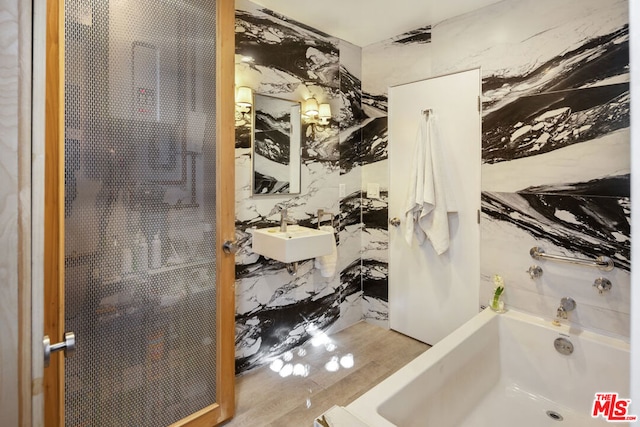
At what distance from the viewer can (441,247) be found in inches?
98.1

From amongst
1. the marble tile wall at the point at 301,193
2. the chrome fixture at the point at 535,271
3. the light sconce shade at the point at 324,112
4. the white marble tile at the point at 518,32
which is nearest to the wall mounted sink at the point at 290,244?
the marble tile wall at the point at 301,193

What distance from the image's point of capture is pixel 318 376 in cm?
233

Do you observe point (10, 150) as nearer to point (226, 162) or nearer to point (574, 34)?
point (226, 162)

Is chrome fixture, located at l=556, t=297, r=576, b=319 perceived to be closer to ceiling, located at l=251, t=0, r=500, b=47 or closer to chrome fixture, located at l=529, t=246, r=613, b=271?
chrome fixture, located at l=529, t=246, r=613, b=271

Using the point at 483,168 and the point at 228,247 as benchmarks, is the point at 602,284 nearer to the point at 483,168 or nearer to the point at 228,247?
the point at 483,168

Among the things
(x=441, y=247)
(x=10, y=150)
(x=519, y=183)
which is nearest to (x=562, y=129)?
(x=519, y=183)

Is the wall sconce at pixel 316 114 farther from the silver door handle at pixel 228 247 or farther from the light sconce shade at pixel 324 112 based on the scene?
the silver door handle at pixel 228 247

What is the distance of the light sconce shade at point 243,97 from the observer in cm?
222

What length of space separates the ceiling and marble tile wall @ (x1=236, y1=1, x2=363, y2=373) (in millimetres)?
93

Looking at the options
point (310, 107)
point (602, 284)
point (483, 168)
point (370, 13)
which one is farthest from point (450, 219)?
point (370, 13)

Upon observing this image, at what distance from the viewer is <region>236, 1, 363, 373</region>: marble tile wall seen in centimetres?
232

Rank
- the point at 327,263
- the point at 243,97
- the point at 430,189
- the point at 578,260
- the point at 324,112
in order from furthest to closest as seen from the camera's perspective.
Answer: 1. the point at 324,112
2. the point at 327,263
3. the point at 430,189
4. the point at 243,97
5. the point at 578,260

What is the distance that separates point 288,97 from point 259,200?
836mm

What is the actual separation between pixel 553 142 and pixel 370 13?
156cm
